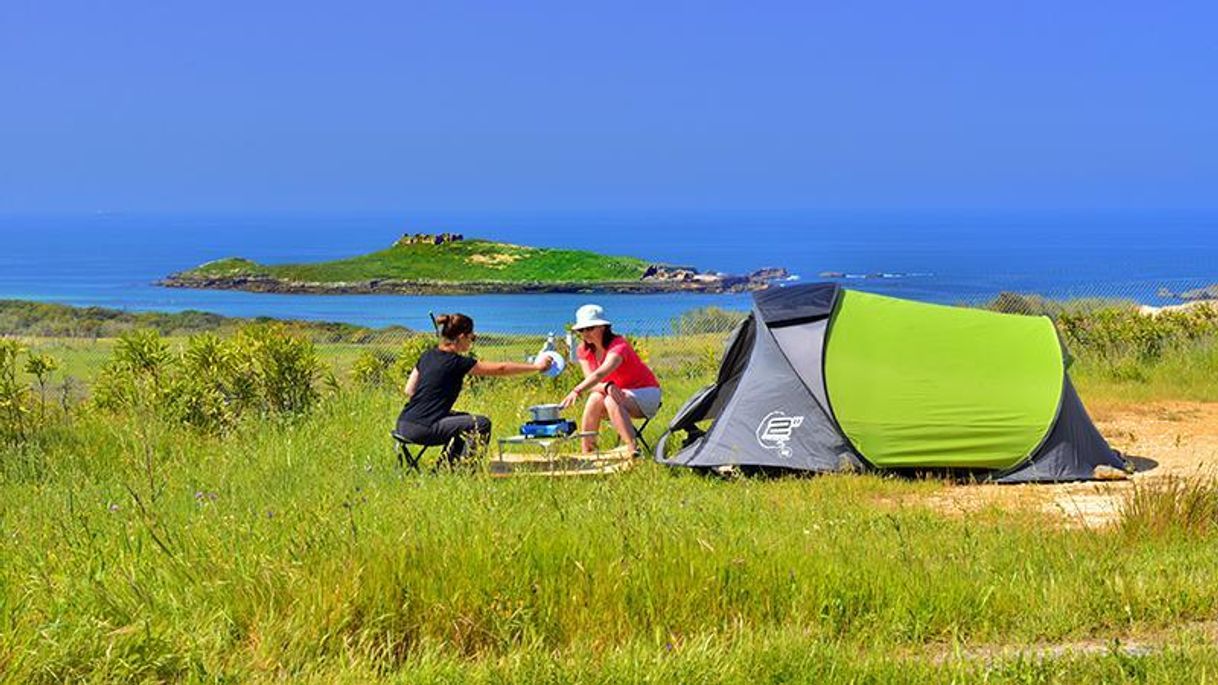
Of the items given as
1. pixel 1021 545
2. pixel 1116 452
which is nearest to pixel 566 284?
pixel 1116 452

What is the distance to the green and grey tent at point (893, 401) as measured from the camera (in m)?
9.88

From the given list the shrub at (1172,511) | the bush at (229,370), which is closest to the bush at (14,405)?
the bush at (229,370)

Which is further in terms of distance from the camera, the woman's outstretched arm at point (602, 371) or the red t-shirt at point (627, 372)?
the red t-shirt at point (627, 372)

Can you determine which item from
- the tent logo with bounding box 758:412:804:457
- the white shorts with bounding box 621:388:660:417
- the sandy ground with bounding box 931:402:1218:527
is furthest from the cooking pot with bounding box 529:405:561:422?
the sandy ground with bounding box 931:402:1218:527

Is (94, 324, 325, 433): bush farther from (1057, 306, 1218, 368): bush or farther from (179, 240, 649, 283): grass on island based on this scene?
(179, 240, 649, 283): grass on island

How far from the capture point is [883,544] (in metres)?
6.68

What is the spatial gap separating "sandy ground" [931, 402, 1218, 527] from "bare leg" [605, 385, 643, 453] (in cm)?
250

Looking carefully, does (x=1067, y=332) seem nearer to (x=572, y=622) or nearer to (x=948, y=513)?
(x=948, y=513)

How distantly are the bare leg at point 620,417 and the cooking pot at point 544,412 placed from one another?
621 millimetres

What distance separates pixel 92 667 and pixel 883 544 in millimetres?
3886

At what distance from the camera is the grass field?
476cm

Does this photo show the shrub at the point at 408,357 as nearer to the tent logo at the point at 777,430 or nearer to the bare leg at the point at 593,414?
the bare leg at the point at 593,414

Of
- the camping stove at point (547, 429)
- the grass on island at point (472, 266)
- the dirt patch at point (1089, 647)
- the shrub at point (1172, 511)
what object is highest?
the grass on island at point (472, 266)

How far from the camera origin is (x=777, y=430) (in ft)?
32.8
